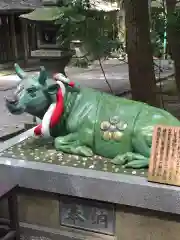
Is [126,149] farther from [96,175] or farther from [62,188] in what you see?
[62,188]

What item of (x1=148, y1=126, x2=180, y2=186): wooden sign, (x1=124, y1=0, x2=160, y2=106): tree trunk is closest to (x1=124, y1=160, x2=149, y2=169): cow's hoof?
(x1=148, y1=126, x2=180, y2=186): wooden sign

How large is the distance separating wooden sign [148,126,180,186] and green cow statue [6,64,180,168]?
129mm

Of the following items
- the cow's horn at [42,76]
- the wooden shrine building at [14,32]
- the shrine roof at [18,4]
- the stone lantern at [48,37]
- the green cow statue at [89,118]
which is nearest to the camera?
the green cow statue at [89,118]

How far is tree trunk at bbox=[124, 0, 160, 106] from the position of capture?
18.3 feet

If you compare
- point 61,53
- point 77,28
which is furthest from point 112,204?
point 61,53

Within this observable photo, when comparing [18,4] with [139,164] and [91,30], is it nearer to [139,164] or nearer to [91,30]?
[91,30]

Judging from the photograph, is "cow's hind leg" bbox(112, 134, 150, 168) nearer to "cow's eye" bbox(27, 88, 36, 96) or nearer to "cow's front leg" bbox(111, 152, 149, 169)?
"cow's front leg" bbox(111, 152, 149, 169)

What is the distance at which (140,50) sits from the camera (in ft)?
18.7

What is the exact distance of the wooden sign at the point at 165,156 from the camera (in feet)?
8.71

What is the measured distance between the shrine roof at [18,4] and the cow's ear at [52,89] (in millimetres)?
11780

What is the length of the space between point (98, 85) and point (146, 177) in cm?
759

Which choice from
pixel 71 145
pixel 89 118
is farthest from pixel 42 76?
pixel 71 145

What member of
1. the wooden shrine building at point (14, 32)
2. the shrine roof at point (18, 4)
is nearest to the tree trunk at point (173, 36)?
the shrine roof at point (18, 4)

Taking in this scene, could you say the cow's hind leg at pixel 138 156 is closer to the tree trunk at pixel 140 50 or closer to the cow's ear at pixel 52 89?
the cow's ear at pixel 52 89
